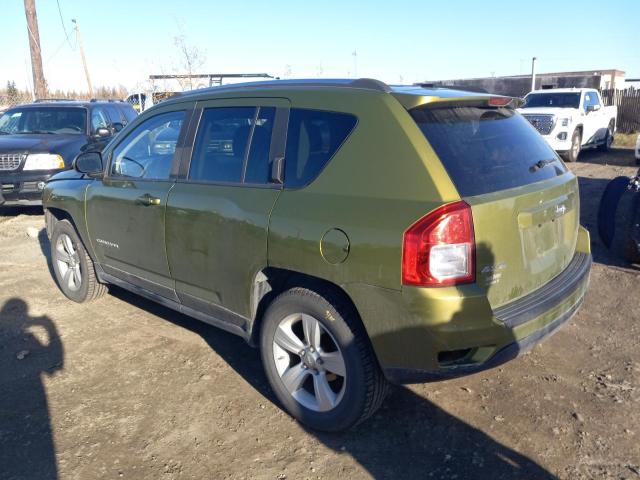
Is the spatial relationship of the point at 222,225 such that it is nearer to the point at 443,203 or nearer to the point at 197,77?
the point at 443,203

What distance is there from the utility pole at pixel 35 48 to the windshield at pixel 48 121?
7.96 m

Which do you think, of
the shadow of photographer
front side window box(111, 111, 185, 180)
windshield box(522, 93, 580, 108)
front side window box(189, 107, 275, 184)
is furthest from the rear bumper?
windshield box(522, 93, 580, 108)

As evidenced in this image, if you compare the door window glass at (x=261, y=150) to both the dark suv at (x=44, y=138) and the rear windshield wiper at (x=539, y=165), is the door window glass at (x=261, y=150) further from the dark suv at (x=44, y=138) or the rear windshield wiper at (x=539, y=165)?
the dark suv at (x=44, y=138)

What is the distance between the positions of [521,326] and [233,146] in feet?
6.54

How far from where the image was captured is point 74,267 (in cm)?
526

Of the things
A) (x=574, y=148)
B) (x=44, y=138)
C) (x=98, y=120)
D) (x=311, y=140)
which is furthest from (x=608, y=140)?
(x=311, y=140)

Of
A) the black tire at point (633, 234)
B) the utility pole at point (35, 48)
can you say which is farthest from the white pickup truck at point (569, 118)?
the utility pole at point (35, 48)

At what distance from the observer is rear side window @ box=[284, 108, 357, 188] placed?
3.01 m

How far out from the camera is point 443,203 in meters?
2.59

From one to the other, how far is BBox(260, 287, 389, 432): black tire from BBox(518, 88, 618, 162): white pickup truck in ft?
40.4

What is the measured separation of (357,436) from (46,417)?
6.18ft

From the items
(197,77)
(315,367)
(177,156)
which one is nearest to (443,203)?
(315,367)

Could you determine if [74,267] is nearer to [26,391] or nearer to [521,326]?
[26,391]

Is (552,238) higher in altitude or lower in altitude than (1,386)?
higher
